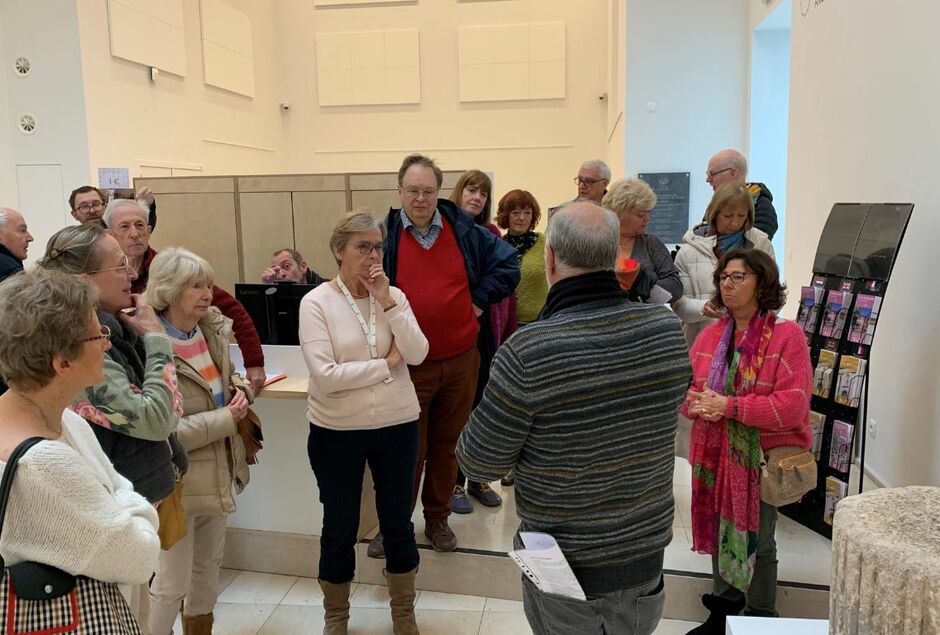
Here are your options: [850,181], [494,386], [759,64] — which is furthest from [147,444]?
[759,64]

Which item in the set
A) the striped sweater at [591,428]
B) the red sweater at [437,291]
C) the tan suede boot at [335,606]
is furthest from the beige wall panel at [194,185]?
the striped sweater at [591,428]

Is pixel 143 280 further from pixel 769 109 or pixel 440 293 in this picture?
pixel 769 109

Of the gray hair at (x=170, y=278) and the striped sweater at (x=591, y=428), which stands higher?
the gray hair at (x=170, y=278)

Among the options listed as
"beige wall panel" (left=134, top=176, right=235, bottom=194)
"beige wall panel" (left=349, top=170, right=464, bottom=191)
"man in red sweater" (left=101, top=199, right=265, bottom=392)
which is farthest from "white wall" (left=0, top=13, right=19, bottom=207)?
"man in red sweater" (left=101, top=199, right=265, bottom=392)

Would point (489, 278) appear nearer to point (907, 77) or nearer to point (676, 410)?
point (676, 410)

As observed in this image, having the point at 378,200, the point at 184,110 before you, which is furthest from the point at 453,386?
the point at 184,110

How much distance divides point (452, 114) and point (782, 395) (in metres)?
11.0

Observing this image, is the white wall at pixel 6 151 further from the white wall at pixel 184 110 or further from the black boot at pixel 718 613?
the black boot at pixel 718 613

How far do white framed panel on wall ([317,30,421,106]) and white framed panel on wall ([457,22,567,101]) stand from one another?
92 centimetres

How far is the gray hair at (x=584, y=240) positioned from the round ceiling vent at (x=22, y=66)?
7.93 metres

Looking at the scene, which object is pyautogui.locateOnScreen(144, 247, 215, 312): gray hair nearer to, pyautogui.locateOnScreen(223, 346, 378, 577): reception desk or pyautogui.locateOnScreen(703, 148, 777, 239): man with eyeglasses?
pyautogui.locateOnScreen(223, 346, 378, 577): reception desk

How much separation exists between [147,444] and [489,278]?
149 cm

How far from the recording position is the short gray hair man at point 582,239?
1.46 meters

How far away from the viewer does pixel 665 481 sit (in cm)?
163
